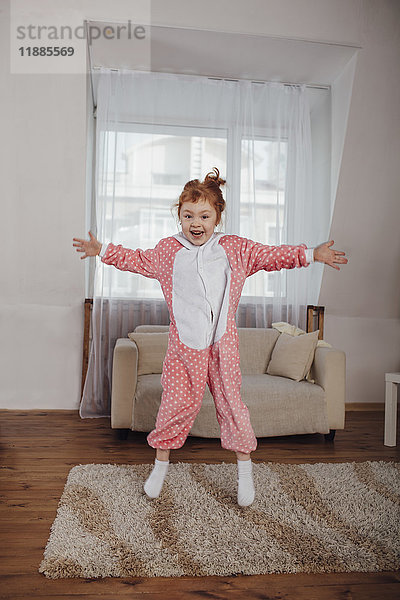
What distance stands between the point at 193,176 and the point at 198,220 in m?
2.02

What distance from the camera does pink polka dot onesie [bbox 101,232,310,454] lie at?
6.36 ft

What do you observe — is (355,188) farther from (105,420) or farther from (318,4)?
(105,420)

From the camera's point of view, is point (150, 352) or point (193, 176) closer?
point (150, 352)

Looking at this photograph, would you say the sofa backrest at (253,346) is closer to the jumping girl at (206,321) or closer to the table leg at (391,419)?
the table leg at (391,419)

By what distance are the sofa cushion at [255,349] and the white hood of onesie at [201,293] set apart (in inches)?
58.2

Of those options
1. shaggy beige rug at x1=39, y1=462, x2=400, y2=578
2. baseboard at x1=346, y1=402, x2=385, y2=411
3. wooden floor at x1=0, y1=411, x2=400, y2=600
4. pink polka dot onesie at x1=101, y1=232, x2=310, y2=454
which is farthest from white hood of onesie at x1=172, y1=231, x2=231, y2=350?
baseboard at x1=346, y1=402, x2=385, y2=411

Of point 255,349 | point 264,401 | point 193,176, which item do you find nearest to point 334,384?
point 264,401

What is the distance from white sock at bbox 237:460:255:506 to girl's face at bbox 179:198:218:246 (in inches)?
34.0

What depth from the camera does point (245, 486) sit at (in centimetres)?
193

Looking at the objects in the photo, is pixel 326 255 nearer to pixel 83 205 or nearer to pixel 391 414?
pixel 391 414

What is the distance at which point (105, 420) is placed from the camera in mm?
3449

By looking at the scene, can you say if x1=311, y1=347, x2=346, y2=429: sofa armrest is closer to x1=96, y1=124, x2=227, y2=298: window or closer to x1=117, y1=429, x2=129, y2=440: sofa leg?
x1=117, y1=429, x2=129, y2=440: sofa leg

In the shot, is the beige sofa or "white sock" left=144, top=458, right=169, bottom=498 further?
the beige sofa

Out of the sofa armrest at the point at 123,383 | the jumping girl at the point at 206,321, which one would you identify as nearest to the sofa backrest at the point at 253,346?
the sofa armrest at the point at 123,383
